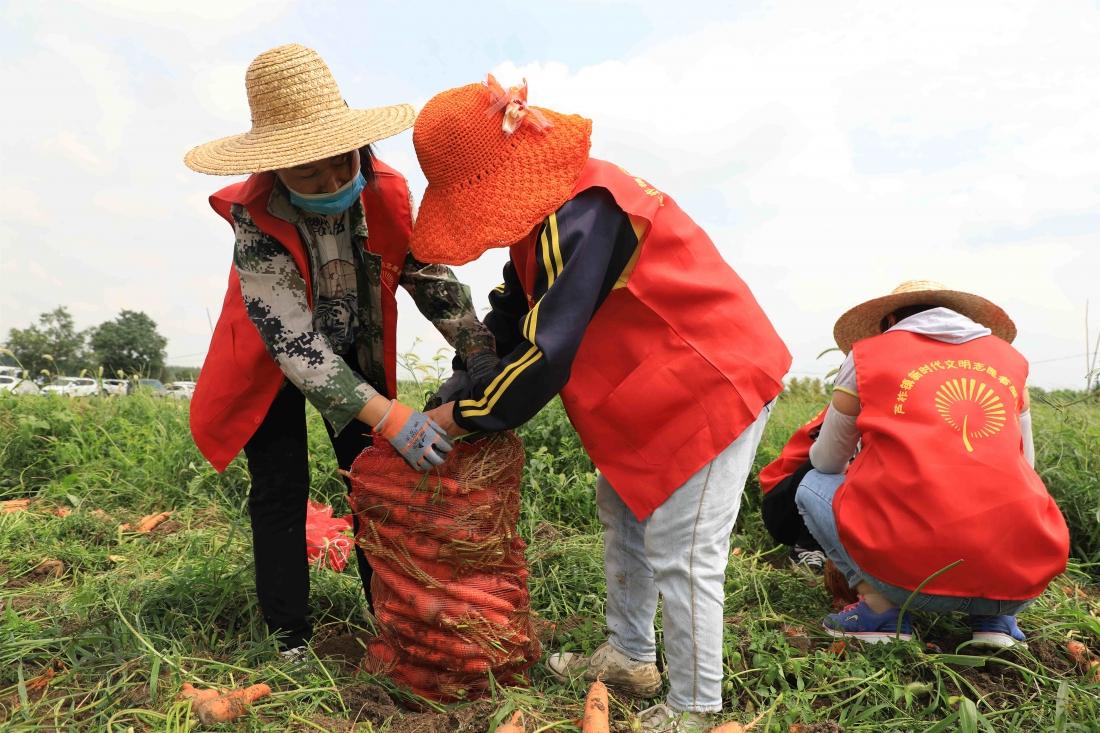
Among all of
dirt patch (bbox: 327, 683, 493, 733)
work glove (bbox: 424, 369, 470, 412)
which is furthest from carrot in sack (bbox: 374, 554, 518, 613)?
work glove (bbox: 424, 369, 470, 412)

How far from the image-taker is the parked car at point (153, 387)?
598cm

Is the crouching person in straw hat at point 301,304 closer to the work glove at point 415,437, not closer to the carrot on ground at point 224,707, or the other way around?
the work glove at point 415,437

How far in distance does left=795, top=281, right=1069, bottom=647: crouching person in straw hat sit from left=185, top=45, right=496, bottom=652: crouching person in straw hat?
3.93ft

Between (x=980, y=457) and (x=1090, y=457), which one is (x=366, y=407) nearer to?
(x=980, y=457)

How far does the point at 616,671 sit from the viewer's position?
235 centimetres

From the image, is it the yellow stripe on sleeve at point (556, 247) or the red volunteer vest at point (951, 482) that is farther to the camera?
the red volunteer vest at point (951, 482)

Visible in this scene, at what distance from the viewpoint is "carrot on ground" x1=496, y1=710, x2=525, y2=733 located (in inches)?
73.4

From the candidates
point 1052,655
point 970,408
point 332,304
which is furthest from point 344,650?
point 1052,655

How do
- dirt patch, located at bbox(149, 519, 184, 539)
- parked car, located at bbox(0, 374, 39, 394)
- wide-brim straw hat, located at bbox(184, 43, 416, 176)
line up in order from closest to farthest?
wide-brim straw hat, located at bbox(184, 43, 416, 176) < dirt patch, located at bbox(149, 519, 184, 539) < parked car, located at bbox(0, 374, 39, 394)

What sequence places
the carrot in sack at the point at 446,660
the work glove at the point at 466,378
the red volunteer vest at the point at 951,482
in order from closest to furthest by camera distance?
the carrot in sack at the point at 446,660, the work glove at the point at 466,378, the red volunteer vest at the point at 951,482

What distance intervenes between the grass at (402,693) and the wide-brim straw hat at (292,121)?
1.33 meters

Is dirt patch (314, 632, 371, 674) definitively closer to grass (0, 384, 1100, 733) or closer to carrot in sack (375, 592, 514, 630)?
grass (0, 384, 1100, 733)

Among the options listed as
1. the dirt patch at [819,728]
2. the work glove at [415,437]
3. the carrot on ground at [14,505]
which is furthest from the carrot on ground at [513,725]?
the carrot on ground at [14,505]

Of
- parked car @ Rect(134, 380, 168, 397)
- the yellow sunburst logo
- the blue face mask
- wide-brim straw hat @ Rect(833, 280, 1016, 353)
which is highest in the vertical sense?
the blue face mask
